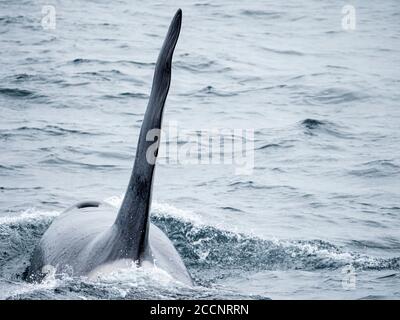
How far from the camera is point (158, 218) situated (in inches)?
499

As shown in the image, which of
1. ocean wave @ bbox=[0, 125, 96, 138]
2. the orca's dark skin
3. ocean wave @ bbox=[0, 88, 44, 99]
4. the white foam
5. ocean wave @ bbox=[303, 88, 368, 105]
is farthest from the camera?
ocean wave @ bbox=[303, 88, 368, 105]

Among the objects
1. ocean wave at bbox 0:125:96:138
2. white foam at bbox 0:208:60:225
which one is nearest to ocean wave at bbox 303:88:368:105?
ocean wave at bbox 0:125:96:138

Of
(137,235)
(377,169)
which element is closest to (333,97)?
(377,169)

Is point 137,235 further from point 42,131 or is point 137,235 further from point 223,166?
point 42,131

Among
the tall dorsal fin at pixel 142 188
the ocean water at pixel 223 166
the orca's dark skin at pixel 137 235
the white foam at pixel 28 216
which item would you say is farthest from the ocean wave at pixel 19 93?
the tall dorsal fin at pixel 142 188

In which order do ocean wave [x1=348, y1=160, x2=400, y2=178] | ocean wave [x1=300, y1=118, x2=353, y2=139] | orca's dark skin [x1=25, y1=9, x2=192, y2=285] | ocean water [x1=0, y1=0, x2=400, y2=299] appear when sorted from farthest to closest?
ocean wave [x1=300, y1=118, x2=353, y2=139]
ocean wave [x1=348, y1=160, x2=400, y2=178]
ocean water [x1=0, y1=0, x2=400, y2=299]
orca's dark skin [x1=25, y1=9, x2=192, y2=285]

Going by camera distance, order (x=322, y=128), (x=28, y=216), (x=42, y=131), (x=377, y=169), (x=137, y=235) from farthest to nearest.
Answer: (x=322, y=128) < (x=42, y=131) < (x=377, y=169) < (x=28, y=216) < (x=137, y=235)

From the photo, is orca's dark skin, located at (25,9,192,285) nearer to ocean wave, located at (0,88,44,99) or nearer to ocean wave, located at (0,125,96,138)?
ocean wave, located at (0,125,96,138)

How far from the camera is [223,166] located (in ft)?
53.3

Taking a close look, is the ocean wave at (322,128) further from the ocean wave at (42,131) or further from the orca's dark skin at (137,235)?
the orca's dark skin at (137,235)

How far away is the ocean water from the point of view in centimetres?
1026

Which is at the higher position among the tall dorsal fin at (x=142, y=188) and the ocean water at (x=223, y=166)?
the tall dorsal fin at (x=142, y=188)

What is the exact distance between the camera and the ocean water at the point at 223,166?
10258 mm

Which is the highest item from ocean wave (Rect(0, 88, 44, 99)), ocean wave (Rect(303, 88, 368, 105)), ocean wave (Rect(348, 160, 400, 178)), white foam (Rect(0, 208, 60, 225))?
ocean wave (Rect(0, 88, 44, 99))
